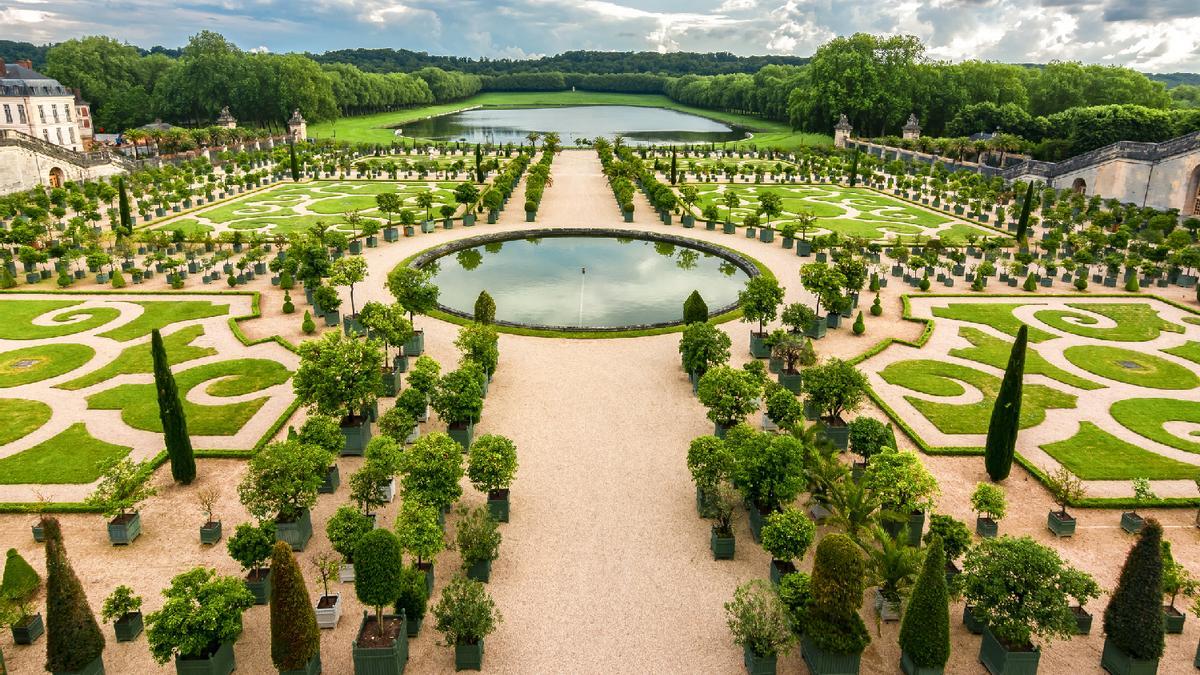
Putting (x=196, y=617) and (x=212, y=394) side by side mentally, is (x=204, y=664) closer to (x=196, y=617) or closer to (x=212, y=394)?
(x=196, y=617)

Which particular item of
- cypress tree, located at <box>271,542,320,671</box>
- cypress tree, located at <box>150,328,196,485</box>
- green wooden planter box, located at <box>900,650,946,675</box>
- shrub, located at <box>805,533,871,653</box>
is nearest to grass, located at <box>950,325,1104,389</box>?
green wooden planter box, located at <box>900,650,946,675</box>

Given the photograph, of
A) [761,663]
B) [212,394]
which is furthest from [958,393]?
[212,394]

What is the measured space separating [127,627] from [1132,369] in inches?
1548

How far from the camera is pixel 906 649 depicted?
50.6 ft

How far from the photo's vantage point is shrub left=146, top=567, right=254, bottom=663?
48.4 feet

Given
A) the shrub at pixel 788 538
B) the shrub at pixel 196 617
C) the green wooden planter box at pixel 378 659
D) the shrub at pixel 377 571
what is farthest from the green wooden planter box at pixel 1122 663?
the shrub at pixel 196 617

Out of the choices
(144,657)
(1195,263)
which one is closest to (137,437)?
(144,657)

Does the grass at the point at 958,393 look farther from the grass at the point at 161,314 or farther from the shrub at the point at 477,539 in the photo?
the grass at the point at 161,314

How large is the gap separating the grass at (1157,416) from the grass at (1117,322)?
830cm

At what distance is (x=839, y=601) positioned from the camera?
1521 cm

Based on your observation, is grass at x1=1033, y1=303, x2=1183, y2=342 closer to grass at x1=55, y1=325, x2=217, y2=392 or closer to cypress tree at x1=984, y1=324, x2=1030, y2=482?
cypress tree at x1=984, y1=324, x2=1030, y2=482

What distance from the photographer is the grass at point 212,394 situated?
26984 millimetres

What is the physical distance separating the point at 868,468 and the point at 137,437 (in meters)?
24.9

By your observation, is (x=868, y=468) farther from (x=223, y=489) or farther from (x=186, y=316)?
(x=186, y=316)
